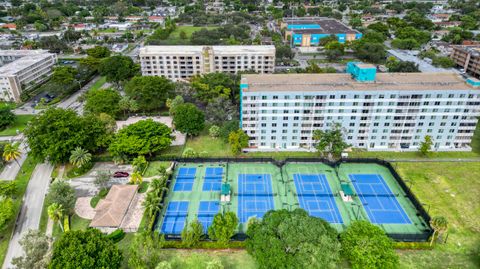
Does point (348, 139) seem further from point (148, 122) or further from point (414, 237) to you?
point (148, 122)

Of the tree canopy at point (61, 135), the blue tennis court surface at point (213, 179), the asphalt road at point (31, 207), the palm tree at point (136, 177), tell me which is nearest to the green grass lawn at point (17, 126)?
the tree canopy at point (61, 135)

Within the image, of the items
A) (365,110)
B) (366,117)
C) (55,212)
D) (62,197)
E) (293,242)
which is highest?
(365,110)

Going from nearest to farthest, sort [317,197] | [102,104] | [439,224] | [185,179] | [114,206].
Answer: [439,224] → [114,206] → [317,197] → [185,179] → [102,104]

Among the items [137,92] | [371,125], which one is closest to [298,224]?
[371,125]

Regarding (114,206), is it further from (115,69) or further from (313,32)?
(313,32)

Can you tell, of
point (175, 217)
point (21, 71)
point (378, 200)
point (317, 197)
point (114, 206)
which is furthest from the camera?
point (21, 71)

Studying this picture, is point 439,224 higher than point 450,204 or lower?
higher

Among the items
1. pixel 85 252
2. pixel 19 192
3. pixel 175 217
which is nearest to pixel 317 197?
pixel 175 217

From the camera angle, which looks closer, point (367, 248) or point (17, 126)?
point (367, 248)
